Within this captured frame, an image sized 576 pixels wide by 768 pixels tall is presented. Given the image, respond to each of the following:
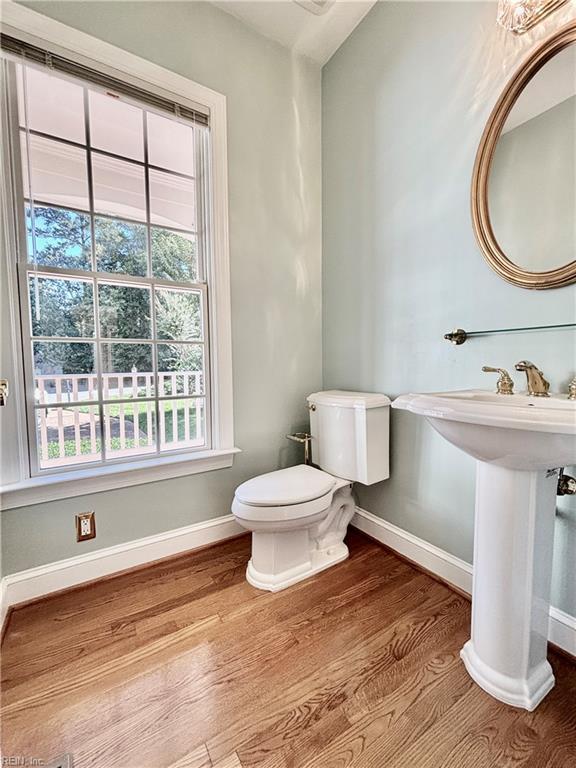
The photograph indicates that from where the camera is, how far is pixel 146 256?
159 centimetres

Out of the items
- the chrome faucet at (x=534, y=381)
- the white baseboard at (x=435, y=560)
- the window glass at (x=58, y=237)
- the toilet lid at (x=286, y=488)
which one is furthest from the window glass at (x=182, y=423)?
the chrome faucet at (x=534, y=381)

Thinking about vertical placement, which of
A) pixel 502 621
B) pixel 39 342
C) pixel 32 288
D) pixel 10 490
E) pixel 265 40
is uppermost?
pixel 265 40

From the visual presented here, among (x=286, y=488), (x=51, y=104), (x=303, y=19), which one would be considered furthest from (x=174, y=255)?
(x=303, y=19)

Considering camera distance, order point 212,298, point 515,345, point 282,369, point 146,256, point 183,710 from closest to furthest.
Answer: point 183,710, point 515,345, point 146,256, point 212,298, point 282,369

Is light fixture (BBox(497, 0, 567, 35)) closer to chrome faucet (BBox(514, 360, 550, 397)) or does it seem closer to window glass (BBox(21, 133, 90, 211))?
chrome faucet (BBox(514, 360, 550, 397))

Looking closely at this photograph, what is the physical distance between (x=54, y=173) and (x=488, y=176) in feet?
5.67

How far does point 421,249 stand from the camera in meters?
1.50

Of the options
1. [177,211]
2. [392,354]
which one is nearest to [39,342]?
[177,211]

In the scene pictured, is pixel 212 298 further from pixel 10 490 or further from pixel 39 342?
pixel 10 490

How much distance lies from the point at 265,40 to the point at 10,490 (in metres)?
2.49

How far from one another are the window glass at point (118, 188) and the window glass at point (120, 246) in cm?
→ 5

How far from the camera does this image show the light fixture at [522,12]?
1057mm

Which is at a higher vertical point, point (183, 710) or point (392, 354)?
point (392, 354)

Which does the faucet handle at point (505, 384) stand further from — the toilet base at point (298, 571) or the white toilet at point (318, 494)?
the toilet base at point (298, 571)
